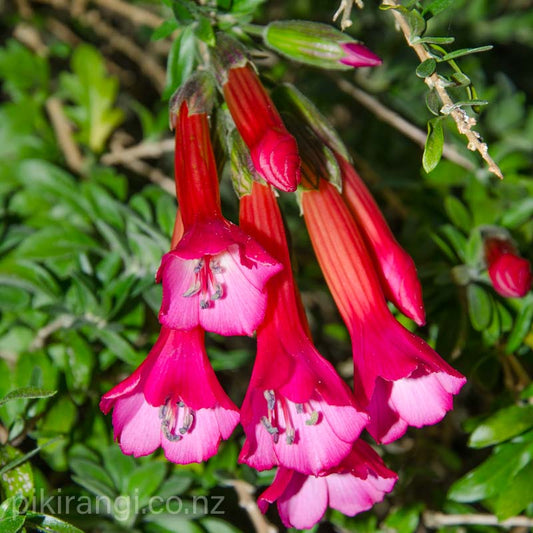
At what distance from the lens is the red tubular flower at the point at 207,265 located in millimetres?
1105

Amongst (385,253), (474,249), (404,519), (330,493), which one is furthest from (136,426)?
(474,249)

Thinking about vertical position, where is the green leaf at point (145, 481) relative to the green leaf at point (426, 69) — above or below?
below

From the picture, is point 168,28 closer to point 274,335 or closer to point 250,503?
point 274,335

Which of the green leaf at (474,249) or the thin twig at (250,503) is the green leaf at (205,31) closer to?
the green leaf at (474,249)

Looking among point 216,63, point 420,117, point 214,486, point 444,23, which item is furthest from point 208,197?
point 444,23

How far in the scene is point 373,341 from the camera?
121 centimetres

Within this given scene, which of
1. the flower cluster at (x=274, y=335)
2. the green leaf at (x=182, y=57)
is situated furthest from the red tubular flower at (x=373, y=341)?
the green leaf at (x=182, y=57)

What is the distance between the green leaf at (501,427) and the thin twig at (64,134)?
4.70 feet

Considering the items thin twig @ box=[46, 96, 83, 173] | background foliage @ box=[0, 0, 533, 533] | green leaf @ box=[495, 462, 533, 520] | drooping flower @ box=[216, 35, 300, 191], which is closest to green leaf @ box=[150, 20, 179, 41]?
background foliage @ box=[0, 0, 533, 533]

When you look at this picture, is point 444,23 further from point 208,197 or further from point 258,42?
point 208,197

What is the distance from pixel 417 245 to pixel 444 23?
101 cm

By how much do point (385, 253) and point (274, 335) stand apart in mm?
313

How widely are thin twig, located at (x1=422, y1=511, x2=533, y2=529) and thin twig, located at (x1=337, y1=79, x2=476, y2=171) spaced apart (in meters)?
0.99

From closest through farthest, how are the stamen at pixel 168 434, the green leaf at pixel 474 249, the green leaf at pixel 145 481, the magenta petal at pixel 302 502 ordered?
the stamen at pixel 168 434
the magenta petal at pixel 302 502
the green leaf at pixel 145 481
the green leaf at pixel 474 249
